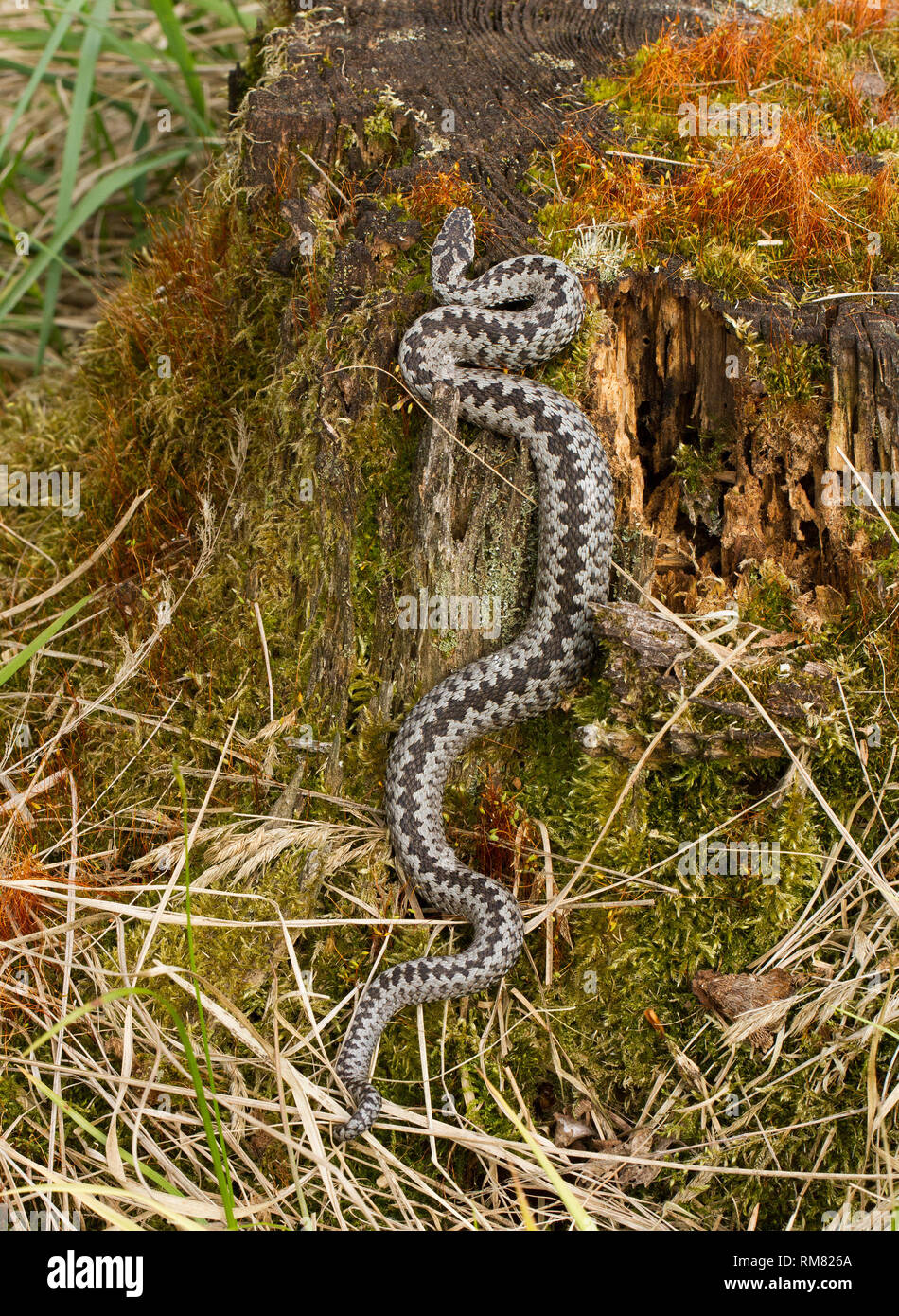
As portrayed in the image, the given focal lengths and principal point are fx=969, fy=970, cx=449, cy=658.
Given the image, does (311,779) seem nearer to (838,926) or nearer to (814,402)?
(838,926)

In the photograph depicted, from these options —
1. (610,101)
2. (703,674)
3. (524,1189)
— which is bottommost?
(524,1189)

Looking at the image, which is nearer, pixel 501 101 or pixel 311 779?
pixel 311 779

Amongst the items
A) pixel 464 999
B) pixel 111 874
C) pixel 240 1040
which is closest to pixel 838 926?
pixel 464 999
